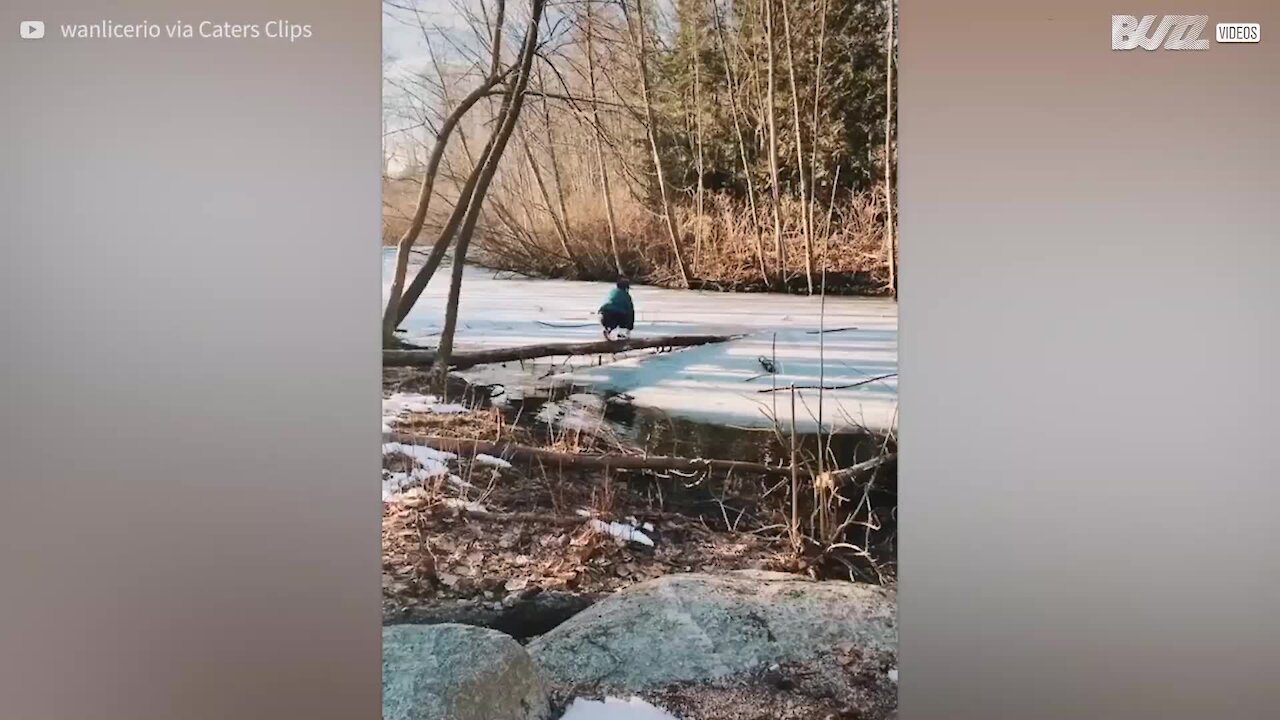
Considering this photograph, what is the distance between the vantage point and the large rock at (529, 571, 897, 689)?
69.8 inches

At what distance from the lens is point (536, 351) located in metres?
1.81

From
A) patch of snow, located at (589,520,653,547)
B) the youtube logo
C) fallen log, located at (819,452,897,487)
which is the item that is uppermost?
the youtube logo

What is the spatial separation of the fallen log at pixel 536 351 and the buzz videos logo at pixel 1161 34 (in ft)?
3.65

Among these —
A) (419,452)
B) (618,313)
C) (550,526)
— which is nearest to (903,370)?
(618,313)

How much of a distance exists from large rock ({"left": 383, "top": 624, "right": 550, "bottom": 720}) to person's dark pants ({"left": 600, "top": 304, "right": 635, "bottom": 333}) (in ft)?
2.49

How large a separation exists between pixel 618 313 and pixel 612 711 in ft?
3.01

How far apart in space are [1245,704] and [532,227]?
1965 millimetres

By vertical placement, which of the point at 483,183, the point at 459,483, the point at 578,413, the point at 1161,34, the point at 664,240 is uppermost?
the point at 1161,34

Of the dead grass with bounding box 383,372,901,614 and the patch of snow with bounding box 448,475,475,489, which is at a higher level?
the patch of snow with bounding box 448,475,475,489

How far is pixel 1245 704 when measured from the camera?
1760mm

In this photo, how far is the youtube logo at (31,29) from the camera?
1.79m

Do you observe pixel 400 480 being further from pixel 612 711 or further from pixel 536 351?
pixel 612 711

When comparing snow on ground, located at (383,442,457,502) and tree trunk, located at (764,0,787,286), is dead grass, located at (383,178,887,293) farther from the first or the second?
snow on ground, located at (383,442,457,502)

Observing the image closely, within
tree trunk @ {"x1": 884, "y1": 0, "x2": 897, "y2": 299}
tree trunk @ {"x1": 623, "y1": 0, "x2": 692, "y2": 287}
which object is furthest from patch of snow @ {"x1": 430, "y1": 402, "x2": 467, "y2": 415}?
tree trunk @ {"x1": 884, "y1": 0, "x2": 897, "y2": 299}
